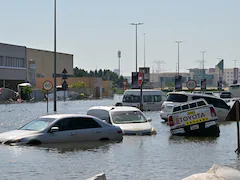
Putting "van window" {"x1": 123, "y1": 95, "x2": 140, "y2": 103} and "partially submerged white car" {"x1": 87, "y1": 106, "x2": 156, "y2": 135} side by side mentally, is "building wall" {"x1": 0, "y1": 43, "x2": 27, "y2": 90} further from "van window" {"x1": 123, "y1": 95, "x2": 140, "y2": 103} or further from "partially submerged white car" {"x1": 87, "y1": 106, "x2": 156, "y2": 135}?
"partially submerged white car" {"x1": 87, "y1": 106, "x2": 156, "y2": 135}

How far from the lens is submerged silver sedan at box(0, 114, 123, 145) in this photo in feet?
68.1

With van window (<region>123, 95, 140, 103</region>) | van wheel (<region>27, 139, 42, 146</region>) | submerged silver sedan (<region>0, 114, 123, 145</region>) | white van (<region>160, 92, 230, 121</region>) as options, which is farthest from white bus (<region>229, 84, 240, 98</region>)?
van wheel (<region>27, 139, 42, 146</region>)

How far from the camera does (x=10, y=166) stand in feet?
53.2

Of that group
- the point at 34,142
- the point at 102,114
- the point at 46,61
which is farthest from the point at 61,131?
the point at 46,61

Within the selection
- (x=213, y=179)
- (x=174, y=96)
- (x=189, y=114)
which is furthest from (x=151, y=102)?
(x=213, y=179)

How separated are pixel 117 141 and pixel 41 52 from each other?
324ft

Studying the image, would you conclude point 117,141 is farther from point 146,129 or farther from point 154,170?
point 154,170

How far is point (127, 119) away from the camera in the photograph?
85.9 ft

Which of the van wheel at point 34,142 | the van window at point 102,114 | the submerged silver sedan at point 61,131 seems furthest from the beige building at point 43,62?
the van wheel at point 34,142

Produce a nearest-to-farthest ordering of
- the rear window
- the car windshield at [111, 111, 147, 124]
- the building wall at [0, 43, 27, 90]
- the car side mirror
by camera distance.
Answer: the car side mirror → the car windshield at [111, 111, 147, 124] → the rear window → the building wall at [0, 43, 27, 90]

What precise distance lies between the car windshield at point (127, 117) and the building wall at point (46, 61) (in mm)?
88531

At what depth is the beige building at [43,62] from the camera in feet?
358

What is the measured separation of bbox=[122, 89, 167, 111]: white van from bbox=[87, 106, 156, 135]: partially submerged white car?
19602 mm

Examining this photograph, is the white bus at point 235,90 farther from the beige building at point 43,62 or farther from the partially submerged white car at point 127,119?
the partially submerged white car at point 127,119
